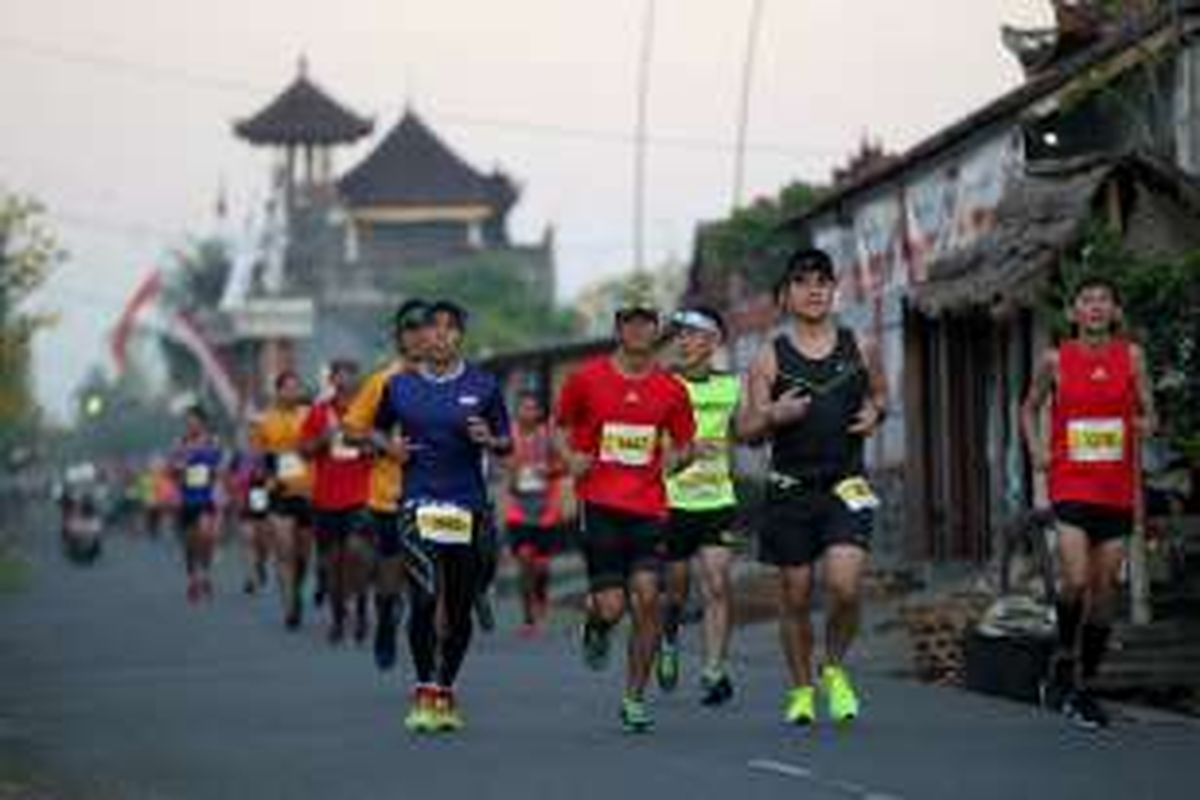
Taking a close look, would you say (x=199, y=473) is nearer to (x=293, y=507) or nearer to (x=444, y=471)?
(x=293, y=507)

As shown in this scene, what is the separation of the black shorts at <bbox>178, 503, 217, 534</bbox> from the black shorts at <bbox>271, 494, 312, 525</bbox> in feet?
17.4

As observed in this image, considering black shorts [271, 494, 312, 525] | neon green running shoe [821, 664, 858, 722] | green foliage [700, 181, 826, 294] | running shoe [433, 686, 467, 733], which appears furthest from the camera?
green foliage [700, 181, 826, 294]

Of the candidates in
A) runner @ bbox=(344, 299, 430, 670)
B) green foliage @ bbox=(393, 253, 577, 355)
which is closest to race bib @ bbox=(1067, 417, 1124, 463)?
runner @ bbox=(344, 299, 430, 670)

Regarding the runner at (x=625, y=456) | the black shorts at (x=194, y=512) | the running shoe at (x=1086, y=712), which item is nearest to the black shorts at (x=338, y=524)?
the black shorts at (x=194, y=512)

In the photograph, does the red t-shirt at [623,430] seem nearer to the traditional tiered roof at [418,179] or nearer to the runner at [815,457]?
the runner at [815,457]

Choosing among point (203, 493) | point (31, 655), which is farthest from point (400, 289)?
point (31, 655)

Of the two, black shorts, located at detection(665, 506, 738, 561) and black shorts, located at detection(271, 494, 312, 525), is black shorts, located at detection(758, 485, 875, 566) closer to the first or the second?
black shorts, located at detection(665, 506, 738, 561)

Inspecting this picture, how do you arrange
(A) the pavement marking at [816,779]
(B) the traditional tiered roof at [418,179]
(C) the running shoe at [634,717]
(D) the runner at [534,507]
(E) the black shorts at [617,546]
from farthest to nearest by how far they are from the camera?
1. (B) the traditional tiered roof at [418,179]
2. (D) the runner at [534,507]
3. (E) the black shorts at [617,546]
4. (C) the running shoe at [634,717]
5. (A) the pavement marking at [816,779]

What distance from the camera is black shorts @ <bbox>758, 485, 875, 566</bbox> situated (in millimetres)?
13922

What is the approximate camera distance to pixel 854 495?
14.0 m

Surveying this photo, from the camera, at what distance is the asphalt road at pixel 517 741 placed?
11602 mm

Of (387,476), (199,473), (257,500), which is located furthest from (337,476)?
(199,473)

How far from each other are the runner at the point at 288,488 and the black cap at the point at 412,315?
349 inches

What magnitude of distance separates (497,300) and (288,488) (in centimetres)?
7962
